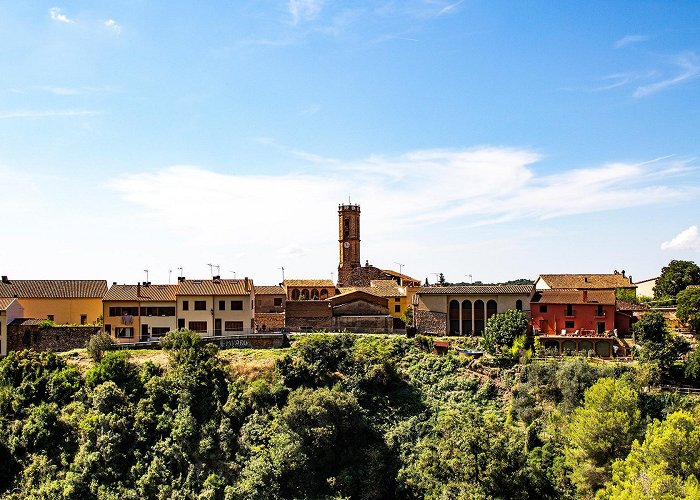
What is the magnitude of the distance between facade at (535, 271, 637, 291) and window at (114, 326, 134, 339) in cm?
3996

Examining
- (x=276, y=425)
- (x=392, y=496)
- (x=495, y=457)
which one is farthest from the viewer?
(x=276, y=425)

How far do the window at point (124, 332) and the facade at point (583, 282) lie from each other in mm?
39962

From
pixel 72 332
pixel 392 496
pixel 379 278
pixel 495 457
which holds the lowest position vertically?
pixel 392 496

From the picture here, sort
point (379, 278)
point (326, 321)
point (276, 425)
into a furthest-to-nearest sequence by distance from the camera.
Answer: point (379, 278), point (326, 321), point (276, 425)

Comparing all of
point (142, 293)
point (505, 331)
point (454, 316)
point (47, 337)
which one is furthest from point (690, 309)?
point (47, 337)

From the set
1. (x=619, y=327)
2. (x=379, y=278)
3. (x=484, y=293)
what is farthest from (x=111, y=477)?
(x=379, y=278)

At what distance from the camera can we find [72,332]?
53875 millimetres

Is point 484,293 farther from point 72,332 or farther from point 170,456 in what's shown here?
point 72,332

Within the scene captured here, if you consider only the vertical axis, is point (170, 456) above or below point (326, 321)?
below

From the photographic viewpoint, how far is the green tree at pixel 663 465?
96.6ft

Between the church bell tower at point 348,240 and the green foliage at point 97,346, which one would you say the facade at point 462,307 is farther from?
the church bell tower at point 348,240

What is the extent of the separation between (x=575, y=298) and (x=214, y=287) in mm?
30724

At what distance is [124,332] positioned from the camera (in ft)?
186

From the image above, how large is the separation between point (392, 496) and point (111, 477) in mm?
17178
